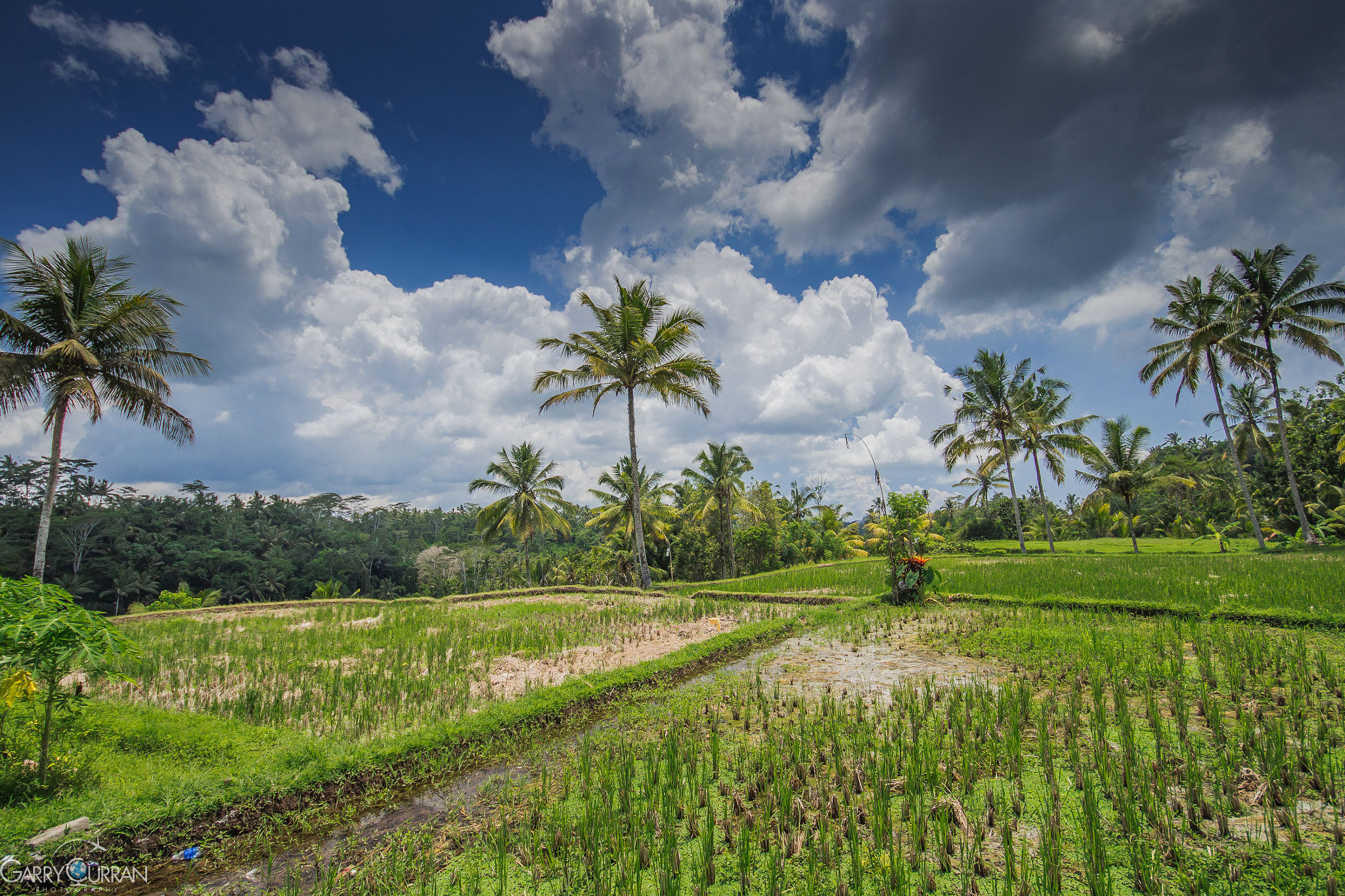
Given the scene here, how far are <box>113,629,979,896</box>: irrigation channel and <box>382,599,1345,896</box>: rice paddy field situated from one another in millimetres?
171

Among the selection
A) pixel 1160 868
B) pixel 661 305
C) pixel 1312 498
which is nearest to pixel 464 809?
pixel 1160 868

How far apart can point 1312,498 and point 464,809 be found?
38.5 meters

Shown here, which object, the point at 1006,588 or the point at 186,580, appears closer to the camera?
the point at 1006,588

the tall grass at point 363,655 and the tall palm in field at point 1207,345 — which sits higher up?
the tall palm in field at point 1207,345

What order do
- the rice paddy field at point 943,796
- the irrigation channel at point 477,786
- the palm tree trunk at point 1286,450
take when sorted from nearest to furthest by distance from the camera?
Result: the rice paddy field at point 943,796
the irrigation channel at point 477,786
the palm tree trunk at point 1286,450

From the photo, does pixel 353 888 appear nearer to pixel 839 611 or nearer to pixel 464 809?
pixel 464 809

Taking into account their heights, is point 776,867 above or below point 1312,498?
below

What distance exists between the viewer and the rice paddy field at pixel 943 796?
95.3 inches

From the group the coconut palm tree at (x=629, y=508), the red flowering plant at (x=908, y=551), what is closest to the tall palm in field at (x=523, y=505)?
the coconut palm tree at (x=629, y=508)

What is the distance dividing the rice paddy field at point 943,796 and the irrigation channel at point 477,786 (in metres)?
0.17

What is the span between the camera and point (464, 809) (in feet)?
11.0

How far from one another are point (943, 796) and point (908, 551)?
9.41 m

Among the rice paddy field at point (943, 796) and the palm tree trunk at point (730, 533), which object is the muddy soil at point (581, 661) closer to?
the rice paddy field at point (943, 796)

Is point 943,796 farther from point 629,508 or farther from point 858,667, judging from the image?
point 629,508
